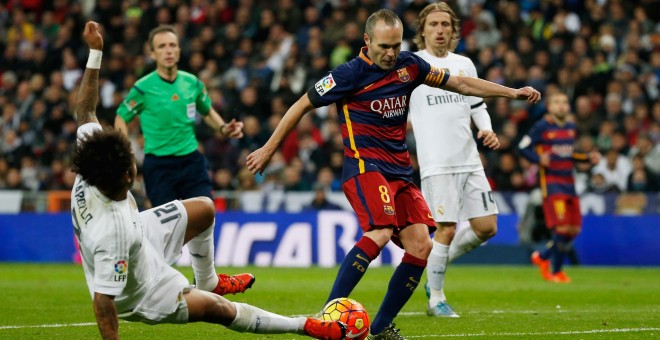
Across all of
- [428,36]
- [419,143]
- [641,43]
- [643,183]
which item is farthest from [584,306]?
→ [641,43]

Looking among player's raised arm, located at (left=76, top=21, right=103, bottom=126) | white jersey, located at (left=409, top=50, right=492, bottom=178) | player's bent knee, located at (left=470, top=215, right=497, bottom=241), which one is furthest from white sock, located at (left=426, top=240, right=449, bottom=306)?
player's raised arm, located at (left=76, top=21, right=103, bottom=126)

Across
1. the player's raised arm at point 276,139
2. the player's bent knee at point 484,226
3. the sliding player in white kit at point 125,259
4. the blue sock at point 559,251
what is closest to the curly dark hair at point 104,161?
the sliding player in white kit at point 125,259

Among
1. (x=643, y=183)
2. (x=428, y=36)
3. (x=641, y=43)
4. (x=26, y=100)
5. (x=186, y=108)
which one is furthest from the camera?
(x=26, y=100)

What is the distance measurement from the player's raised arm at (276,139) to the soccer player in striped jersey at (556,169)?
25.9 feet

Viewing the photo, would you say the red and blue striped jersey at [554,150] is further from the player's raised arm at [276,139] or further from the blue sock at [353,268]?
the player's raised arm at [276,139]

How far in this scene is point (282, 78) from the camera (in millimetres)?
21797

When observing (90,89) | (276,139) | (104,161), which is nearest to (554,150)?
(276,139)

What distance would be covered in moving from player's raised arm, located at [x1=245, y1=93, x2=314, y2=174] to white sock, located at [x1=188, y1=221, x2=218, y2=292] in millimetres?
797

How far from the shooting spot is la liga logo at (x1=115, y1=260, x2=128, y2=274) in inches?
236

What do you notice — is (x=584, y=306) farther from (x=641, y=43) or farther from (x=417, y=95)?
(x=641, y=43)

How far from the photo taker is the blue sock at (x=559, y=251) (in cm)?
1446

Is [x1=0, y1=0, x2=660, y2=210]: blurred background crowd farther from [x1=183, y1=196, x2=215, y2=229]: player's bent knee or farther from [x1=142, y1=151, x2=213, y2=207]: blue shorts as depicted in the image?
[x1=183, y1=196, x2=215, y2=229]: player's bent knee

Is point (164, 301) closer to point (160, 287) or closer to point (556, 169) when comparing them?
point (160, 287)

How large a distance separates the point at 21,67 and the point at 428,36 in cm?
1660
